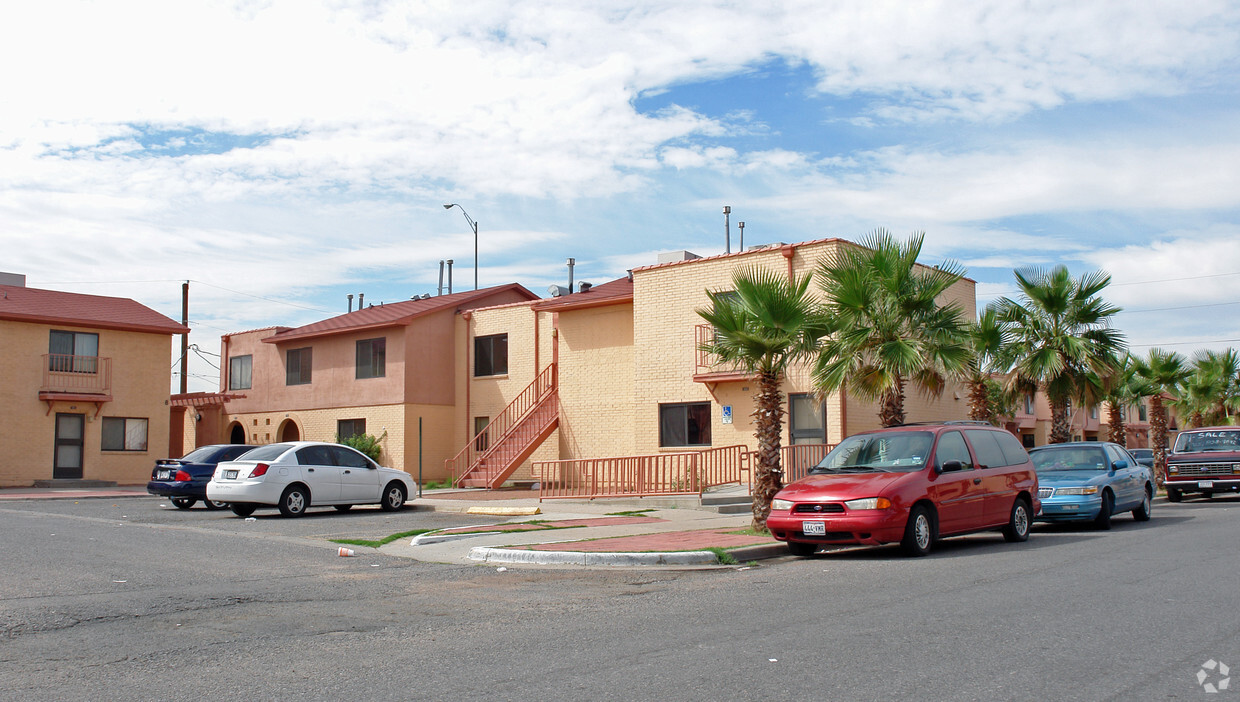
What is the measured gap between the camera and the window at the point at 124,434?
33938mm

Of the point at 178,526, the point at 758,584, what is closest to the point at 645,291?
the point at 178,526

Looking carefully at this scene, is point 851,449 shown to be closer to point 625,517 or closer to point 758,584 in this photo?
point 758,584

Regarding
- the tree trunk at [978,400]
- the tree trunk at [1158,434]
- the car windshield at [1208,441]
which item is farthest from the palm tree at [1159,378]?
the tree trunk at [978,400]

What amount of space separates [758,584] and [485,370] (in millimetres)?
22872

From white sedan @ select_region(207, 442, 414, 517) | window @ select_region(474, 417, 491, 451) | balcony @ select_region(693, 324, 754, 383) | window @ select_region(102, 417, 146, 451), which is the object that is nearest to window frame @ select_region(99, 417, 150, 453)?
window @ select_region(102, 417, 146, 451)

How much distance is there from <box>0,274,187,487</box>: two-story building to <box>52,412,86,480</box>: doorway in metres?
0.03

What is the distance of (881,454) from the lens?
42.0 feet

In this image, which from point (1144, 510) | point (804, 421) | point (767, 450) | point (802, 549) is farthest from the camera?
point (804, 421)

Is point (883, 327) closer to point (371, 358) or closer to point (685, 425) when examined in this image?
point (685, 425)

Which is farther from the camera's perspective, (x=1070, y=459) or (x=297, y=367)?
(x=297, y=367)

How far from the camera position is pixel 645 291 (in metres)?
25.8

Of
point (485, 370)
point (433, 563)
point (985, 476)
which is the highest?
point (485, 370)

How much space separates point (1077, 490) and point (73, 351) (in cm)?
3119

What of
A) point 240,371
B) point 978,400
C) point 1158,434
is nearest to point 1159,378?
point 1158,434
